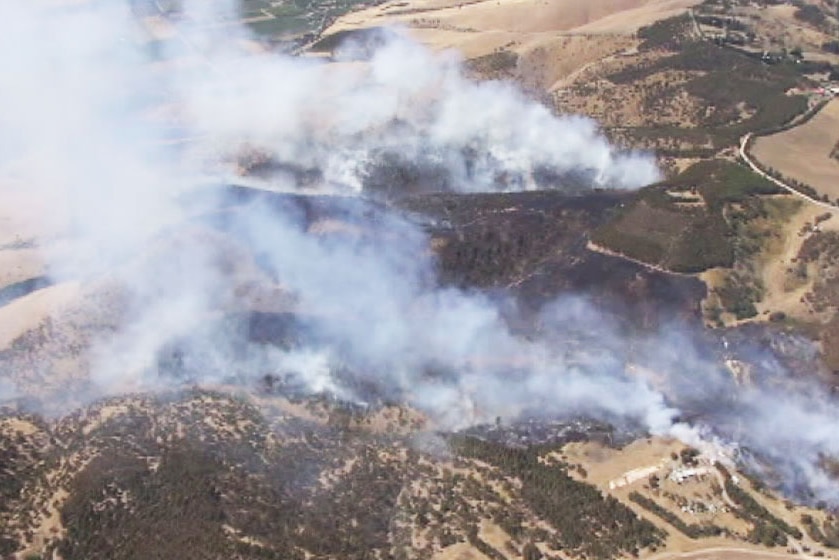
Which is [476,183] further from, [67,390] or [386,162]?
[67,390]

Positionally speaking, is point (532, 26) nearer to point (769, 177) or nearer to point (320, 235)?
point (769, 177)

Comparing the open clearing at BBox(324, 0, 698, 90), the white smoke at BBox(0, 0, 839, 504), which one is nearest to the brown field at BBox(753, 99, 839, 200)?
the white smoke at BBox(0, 0, 839, 504)

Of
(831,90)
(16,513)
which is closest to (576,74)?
(831,90)

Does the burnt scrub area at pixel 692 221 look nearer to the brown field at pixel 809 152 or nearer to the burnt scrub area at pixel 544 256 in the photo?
the burnt scrub area at pixel 544 256

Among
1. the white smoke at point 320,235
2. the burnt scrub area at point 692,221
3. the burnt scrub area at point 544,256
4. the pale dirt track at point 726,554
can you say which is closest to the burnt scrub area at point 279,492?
the pale dirt track at point 726,554

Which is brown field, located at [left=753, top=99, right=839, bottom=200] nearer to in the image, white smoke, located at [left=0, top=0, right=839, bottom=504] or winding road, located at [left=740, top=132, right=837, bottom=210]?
winding road, located at [left=740, top=132, right=837, bottom=210]

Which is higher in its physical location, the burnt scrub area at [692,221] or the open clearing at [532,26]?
the open clearing at [532,26]
